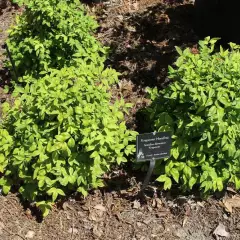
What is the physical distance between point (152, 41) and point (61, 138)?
109 inches

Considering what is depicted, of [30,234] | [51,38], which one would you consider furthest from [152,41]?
[30,234]

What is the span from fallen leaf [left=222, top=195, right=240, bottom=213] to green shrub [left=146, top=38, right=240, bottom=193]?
1.02 ft

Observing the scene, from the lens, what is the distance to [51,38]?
4078 millimetres

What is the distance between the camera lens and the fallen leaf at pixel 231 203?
3.71 m

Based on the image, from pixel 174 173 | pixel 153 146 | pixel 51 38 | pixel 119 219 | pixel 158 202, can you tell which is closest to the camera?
pixel 153 146

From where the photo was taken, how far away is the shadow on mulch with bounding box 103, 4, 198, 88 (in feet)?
16.3

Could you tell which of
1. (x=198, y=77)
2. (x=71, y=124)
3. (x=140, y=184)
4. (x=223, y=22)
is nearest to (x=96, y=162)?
(x=71, y=124)

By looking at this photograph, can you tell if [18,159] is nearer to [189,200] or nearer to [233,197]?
[189,200]

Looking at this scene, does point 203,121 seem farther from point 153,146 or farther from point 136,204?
point 136,204

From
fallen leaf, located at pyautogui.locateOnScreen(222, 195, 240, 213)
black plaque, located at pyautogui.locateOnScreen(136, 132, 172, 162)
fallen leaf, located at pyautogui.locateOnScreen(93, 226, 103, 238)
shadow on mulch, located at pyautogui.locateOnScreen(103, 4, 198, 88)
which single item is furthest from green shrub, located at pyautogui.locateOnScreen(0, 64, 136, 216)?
shadow on mulch, located at pyautogui.locateOnScreen(103, 4, 198, 88)

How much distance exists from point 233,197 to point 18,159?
Result: 81.5 inches

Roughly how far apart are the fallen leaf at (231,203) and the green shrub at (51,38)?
6.21 ft

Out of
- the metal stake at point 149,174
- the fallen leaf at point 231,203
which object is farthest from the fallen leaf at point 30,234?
the fallen leaf at point 231,203

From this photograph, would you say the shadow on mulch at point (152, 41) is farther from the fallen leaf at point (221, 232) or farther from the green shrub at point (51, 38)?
the fallen leaf at point (221, 232)
